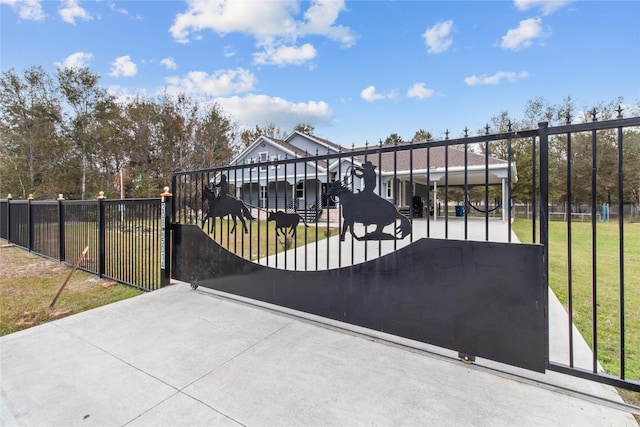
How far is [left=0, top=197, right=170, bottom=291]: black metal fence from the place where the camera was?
4.57m

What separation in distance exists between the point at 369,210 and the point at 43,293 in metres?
5.18

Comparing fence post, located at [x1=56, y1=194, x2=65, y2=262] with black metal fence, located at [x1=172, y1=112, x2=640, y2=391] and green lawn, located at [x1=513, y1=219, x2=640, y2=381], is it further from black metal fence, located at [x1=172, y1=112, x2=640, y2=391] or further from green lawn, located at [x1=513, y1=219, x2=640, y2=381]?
green lawn, located at [x1=513, y1=219, x2=640, y2=381]

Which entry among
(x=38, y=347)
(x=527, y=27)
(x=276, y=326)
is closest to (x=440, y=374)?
(x=276, y=326)

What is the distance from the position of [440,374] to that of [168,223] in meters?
4.15

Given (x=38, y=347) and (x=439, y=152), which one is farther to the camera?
(x=439, y=152)

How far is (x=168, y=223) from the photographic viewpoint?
4500 mm

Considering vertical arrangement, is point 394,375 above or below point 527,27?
below

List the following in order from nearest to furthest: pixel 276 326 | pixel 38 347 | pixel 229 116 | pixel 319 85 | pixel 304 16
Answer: pixel 38 347, pixel 276 326, pixel 304 16, pixel 319 85, pixel 229 116

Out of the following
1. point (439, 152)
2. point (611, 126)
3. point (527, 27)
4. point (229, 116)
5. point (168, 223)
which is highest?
point (229, 116)

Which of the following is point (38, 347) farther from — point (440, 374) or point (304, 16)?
point (304, 16)

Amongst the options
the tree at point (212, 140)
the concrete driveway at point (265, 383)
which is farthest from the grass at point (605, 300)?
the tree at point (212, 140)

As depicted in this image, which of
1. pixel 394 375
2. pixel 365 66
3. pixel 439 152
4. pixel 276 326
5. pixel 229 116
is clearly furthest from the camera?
pixel 229 116

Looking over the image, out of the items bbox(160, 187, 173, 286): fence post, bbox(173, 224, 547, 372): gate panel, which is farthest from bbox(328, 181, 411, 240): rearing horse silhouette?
bbox(160, 187, 173, 286): fence post

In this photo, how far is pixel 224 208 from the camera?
3988mm
